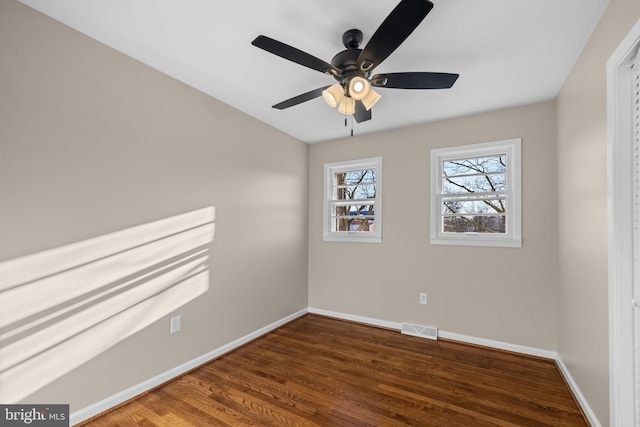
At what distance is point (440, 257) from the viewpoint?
10.7ft

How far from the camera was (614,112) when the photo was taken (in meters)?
1.52

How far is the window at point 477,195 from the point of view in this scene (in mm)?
2949

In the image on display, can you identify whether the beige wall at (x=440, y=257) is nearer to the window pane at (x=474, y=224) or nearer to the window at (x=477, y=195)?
the window at (x=477, y=195)

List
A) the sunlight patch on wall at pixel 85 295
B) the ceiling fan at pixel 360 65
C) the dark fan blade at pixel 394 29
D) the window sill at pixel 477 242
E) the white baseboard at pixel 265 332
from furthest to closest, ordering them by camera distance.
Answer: the window sill at pixel 477 242 < the white baseboard at pixel 265 332 < the sunlight patch on wall at pixel 85 295 < the ceiling fan at pixel 360 65 < the dark fan blade at pixel 394 29

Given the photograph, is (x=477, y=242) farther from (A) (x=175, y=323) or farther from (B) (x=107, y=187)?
(B) (x=107, y=187)

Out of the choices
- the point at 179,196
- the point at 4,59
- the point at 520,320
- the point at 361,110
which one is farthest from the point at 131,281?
the point at 520,320

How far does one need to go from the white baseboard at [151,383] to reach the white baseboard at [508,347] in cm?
114

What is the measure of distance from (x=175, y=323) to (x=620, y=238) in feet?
10.1

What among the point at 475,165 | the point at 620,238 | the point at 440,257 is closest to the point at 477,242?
the point at 440,257

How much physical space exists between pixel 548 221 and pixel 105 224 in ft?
12.6

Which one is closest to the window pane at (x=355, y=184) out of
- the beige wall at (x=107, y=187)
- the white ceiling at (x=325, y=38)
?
the white ceiling at (x=325, y=38)

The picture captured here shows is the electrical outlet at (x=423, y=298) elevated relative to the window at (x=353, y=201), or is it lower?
lower

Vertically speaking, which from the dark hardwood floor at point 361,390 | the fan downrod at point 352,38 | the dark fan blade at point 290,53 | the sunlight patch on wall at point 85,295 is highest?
the fan downrod at point 352,38

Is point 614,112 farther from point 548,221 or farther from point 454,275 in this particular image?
point 454,275
